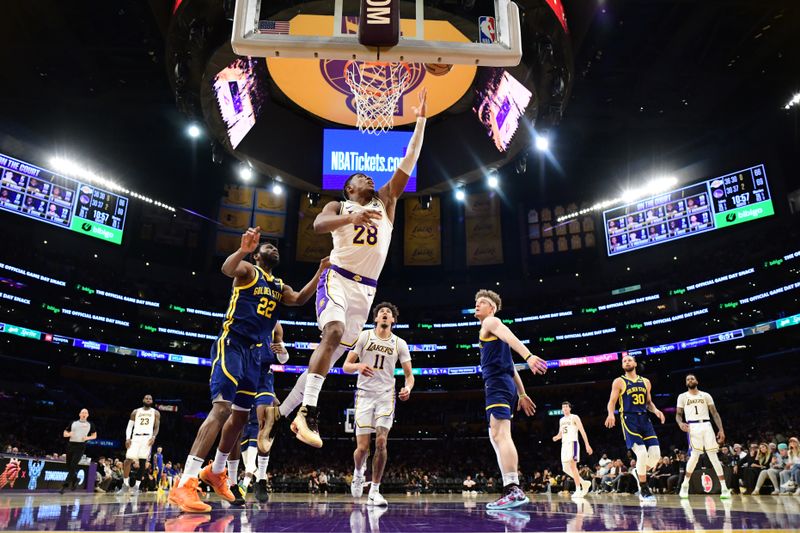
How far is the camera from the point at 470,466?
1335 inches

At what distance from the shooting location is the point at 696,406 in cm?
1140

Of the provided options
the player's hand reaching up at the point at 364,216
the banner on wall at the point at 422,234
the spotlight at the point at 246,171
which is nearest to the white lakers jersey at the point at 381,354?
the player's hand reaching up at the point at 364,216

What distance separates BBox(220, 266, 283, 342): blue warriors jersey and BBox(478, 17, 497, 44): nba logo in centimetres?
383

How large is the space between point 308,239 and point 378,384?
89.2 feet

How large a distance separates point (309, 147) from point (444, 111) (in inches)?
163

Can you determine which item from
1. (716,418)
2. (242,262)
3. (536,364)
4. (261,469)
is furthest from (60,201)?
(536,364)

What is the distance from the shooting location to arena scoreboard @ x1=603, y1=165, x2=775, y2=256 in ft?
90.9

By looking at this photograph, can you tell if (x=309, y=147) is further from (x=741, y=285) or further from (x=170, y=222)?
(x=741, y=285)

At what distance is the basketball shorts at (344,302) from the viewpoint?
5016 mm

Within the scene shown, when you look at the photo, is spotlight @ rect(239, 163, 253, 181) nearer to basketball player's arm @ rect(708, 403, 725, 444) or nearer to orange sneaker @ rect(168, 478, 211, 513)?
orange sneaker @ rect(168, 478, 211, 513)

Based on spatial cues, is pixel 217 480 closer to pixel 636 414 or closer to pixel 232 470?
pixel 232 470

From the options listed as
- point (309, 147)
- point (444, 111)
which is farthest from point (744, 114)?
point (309, 147)

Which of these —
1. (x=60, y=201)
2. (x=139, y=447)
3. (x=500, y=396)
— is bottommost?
(x=139, y=447)

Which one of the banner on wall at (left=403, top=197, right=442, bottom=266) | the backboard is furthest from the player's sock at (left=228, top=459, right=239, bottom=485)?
the banner on wall at (left=403, top=197, right=442, bottom=266)
